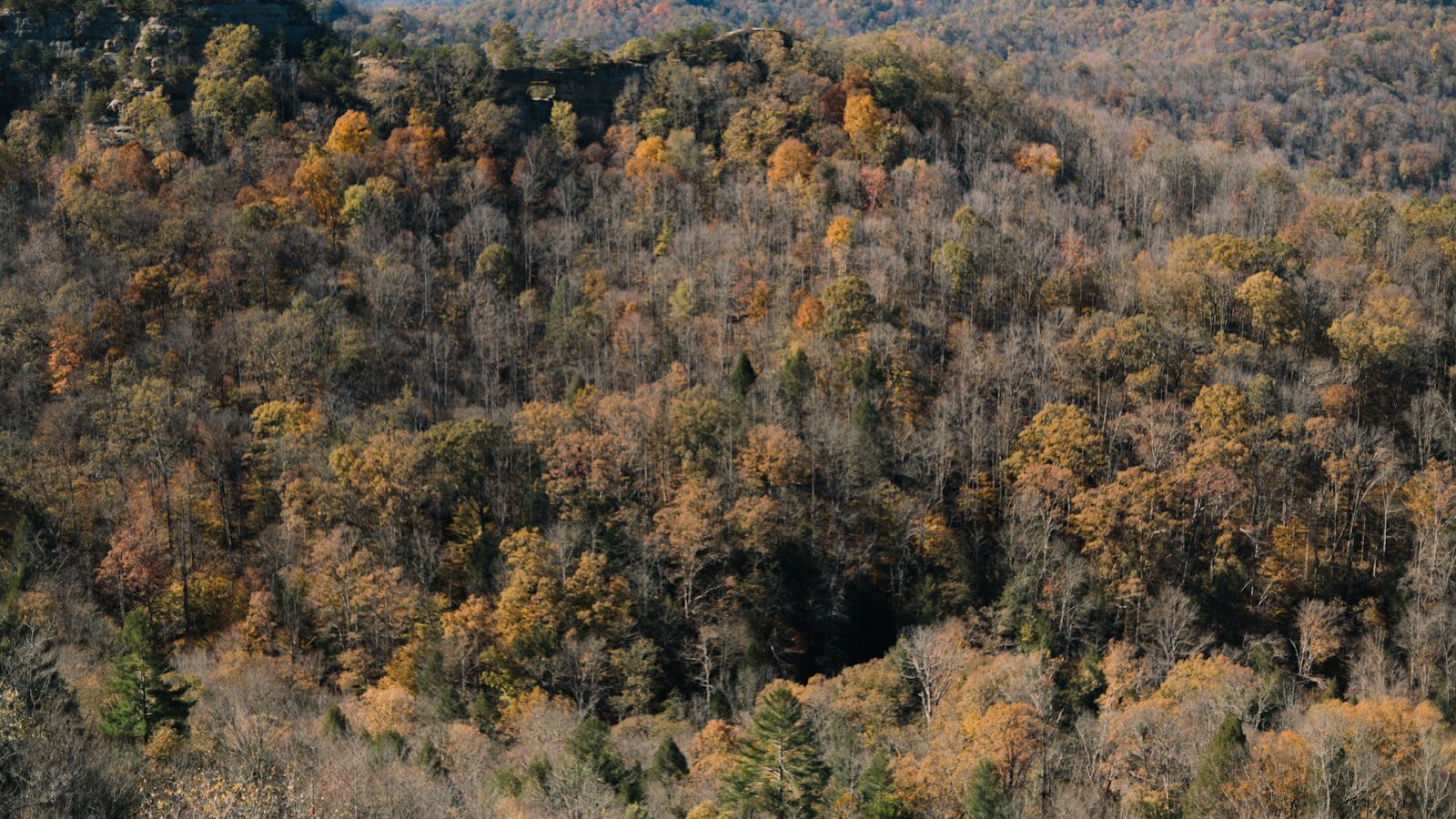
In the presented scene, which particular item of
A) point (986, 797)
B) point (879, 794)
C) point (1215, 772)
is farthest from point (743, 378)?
point (1215, 772)

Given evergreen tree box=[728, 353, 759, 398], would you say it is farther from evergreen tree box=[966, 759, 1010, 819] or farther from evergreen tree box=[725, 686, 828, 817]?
evergreen tree box=[966, 759, 1010, 819]

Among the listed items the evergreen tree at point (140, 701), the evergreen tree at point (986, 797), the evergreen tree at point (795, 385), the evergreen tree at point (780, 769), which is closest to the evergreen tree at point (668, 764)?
the evergreen tree at point (780, 769)

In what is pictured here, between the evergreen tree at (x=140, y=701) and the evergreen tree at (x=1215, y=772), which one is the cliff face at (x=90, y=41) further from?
the evergreen tree at (x=1215, y=772)

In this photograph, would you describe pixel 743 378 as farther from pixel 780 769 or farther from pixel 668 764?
pixel 780 769

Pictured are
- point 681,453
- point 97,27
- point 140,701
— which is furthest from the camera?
point 97,27

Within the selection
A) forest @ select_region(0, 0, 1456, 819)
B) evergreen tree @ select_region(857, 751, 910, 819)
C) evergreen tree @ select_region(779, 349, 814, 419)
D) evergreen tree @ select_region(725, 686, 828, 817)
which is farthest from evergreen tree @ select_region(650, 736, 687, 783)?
evergreen tree @ select_region(779, 349, 814, 419)

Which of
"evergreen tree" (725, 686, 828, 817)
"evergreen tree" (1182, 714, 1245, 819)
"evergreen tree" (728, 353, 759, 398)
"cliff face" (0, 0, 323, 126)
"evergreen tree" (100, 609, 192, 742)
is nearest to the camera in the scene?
"evergreen tree" (1182, 714, 1245, 819)
